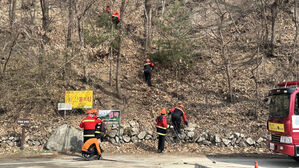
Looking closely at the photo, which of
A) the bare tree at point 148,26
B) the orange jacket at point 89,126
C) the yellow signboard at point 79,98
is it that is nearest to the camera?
the orange jacket at point 89,126

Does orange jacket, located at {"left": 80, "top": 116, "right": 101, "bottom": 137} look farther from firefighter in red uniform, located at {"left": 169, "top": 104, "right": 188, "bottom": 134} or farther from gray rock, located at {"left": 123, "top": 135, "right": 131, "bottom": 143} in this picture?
firefighter in red uniform, located at {"left": 169, "top": 104, "right": 188, "bottom": 134}

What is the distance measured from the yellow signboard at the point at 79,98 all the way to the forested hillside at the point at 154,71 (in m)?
0.91

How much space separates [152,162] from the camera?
9.48 m

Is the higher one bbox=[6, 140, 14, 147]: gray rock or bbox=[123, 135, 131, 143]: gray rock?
bbox=[123, 135, 131, 143]: gray rock

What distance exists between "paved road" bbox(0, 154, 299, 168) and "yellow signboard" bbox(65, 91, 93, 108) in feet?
11.7

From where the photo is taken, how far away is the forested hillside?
45.6 ft

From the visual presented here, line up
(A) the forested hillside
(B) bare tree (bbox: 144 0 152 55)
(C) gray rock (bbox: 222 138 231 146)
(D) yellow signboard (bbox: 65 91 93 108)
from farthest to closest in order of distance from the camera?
(B) bare tree (bbox: 144 0 152 55)
(A) the forested hillside
(D) yellow signboard (bbox: 65 91 93 108)
(C) gray rock (bbox: 222 138 231 146)

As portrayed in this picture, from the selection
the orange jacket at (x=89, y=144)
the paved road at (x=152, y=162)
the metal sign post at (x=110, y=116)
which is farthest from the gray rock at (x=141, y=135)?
the orange jacket at (x=89, y=144)

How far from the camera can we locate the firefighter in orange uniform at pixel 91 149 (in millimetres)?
9680

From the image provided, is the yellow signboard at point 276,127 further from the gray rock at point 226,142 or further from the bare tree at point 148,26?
the bare tree at point 148,26

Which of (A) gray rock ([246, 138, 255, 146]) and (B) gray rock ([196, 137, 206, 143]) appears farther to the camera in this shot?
(B) gray rock ([196, 137, 206, 143])

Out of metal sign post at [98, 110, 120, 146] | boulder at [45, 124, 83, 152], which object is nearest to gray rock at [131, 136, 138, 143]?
metal sign post at [98, 110, 120, 146]

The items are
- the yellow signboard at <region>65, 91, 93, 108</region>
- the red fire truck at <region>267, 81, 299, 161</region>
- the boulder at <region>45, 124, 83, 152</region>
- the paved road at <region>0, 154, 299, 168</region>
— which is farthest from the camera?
the yellow signboard at <region>65, 91, 93, 108</region>

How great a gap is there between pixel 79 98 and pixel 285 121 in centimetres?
932
